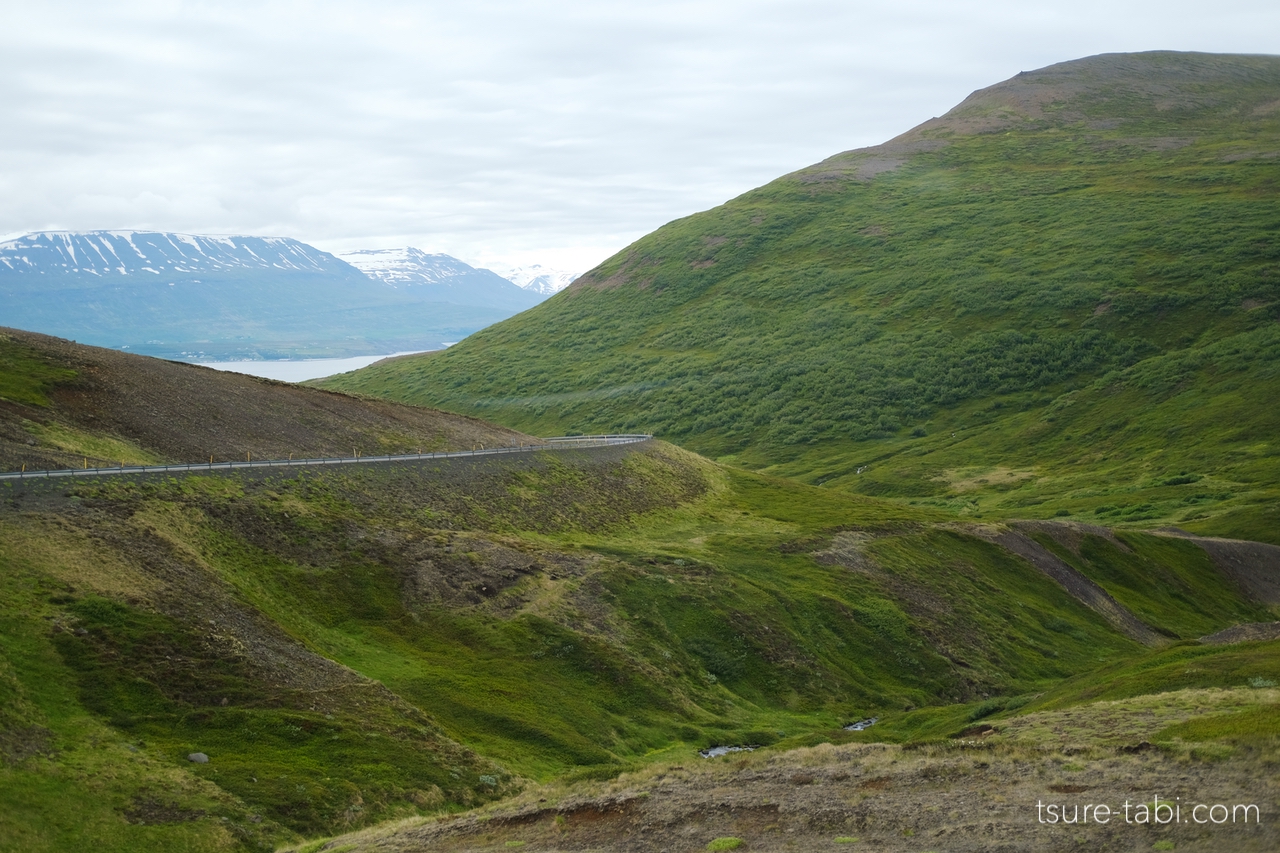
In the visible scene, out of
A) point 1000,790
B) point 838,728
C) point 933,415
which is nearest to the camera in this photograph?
point 1000,790

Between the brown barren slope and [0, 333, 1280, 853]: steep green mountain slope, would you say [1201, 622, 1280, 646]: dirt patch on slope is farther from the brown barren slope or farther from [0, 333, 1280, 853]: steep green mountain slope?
the brown barren slope

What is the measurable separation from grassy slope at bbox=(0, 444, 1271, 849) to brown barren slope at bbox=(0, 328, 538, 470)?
1436 cm

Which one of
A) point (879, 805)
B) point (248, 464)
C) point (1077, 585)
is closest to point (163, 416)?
point (248, 464)

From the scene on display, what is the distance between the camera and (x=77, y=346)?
93.0m

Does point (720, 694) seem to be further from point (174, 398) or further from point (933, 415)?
point (933, 415)

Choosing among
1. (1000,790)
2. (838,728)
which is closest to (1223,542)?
(838,728)

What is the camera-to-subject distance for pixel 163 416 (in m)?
80.1

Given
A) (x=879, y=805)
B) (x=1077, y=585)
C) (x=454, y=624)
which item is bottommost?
(x=1077, y=585)

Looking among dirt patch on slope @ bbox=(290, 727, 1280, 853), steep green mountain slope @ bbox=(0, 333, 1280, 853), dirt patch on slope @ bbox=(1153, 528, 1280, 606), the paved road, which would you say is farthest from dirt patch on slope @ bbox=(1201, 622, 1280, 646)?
the paved road

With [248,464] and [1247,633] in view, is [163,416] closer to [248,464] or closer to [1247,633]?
[248,464]

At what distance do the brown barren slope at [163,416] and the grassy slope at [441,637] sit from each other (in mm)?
14363

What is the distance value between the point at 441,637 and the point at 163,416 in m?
39.9

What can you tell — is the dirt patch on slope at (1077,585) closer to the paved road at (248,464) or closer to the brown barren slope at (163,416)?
the paved road at (248,464)

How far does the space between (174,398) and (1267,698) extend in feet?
262
